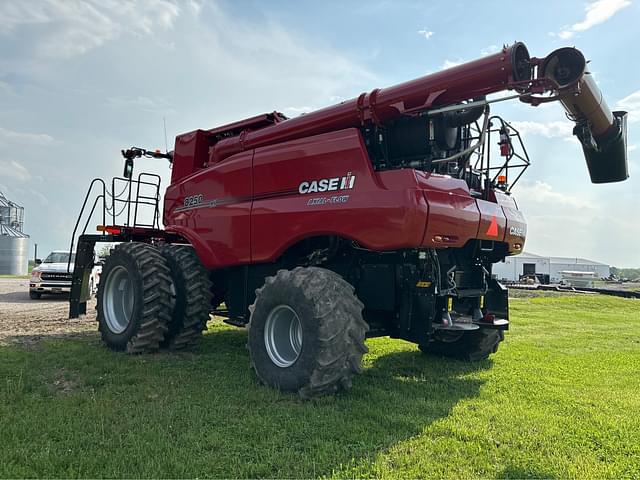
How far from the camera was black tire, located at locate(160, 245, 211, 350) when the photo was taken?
23.3ft

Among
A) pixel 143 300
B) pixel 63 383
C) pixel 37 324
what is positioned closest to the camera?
pixel 63 383

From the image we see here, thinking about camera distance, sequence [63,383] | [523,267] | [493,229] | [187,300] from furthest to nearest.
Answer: [523,267]
[187,300]
[493,229]
[63,383]

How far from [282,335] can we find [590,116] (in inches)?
157

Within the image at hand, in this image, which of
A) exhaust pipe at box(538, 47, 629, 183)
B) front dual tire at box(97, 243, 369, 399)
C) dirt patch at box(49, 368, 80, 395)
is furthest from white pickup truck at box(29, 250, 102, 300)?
exhaust pipe at box(538, 47, 629, 183)

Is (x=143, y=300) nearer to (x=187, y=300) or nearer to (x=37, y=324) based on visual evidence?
(x=187, y=300)

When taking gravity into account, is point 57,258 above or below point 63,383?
above

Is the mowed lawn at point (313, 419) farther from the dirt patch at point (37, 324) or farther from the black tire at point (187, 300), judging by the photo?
the dirt patch at point (37, 324)

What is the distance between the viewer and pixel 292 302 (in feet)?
17.0

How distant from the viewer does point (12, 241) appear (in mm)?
46125

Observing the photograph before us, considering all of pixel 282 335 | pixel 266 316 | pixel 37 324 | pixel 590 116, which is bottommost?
pixel 37 324

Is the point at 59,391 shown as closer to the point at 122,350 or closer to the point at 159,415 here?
the point at 159,415

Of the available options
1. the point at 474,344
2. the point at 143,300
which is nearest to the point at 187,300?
A: the point at 143,300

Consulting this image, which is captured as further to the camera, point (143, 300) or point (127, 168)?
point (127, 168)

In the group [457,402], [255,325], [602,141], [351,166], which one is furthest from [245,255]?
[602,141]
